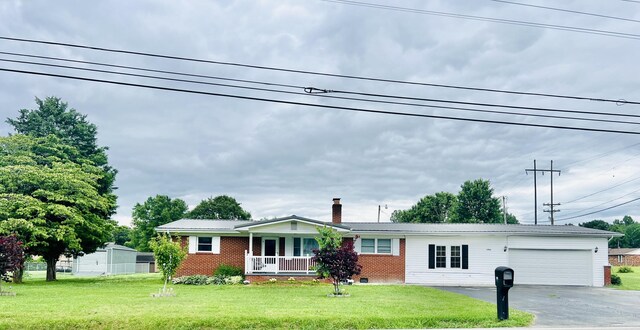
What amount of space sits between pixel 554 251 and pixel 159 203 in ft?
211

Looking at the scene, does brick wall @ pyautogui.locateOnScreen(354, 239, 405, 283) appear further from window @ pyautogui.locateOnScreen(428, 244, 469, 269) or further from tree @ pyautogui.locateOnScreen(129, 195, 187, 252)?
tree @ pyautogui.locateOnScreen(129, 195, 187, 252)

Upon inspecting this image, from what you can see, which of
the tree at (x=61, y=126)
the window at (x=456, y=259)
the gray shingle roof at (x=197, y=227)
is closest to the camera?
the gray shingle roof at (x=197, y=227)

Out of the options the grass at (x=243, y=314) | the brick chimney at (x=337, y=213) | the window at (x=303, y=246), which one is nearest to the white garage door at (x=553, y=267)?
the brick chimney at (x=337, y=213)

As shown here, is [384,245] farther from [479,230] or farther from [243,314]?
[243,314]

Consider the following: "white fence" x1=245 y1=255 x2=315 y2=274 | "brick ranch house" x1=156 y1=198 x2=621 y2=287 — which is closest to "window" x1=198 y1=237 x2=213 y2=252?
"brick ranch house" x1=156 y1=198 x2=621 y2=287

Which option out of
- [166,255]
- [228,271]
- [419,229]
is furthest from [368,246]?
[166,255]

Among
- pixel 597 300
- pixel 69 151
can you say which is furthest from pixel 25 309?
pixel 69 151

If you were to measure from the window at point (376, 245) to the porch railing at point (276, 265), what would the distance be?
339 cm

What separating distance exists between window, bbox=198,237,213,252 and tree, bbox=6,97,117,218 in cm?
1712

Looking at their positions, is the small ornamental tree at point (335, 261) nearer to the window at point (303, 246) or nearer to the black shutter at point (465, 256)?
the window at point (303, 246)

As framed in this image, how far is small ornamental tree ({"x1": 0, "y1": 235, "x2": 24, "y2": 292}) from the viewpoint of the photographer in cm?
2111

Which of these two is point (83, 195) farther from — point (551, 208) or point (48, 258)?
point (551, 208)

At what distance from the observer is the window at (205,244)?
105 ft

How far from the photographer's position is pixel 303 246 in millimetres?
32375
